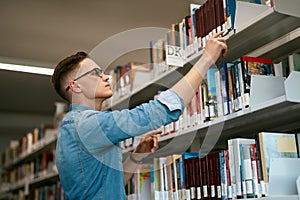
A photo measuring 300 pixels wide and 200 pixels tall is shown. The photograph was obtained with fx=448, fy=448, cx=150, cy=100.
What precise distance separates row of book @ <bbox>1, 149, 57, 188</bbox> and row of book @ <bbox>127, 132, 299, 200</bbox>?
2513mm

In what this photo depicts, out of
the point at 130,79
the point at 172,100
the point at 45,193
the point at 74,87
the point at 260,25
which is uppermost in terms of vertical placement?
the point at 130,79

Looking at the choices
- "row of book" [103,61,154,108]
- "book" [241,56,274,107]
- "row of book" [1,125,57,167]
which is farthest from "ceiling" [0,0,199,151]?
"book" [241,56,274,107]

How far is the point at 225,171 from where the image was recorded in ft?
6.28

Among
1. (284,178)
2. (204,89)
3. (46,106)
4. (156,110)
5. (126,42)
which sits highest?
(46,106)

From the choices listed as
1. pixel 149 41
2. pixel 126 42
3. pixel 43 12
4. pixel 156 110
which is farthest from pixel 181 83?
pixel 43 12

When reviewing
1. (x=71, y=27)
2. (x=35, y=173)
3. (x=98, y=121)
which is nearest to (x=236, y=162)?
(x=98, y=121)

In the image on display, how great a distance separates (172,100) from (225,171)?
1.88ft

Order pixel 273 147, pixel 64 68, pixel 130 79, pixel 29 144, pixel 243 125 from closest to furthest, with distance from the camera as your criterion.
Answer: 1. pixel 273 147
2. pixel 64 68
3. pixel 243 125
4. pixel 130 79
5. pixel 29 144

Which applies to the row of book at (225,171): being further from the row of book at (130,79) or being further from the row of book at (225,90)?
A: the row of book at (130,79)

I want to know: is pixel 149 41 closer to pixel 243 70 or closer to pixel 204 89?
pixel 204 89

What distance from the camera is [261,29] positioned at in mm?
1914

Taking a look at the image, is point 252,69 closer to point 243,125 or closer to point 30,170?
point 243,125

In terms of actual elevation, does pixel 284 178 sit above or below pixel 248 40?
below

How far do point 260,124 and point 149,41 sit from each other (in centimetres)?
102
